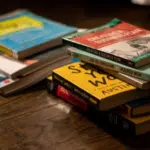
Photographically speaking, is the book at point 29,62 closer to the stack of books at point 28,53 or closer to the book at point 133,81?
the stack of books at point 28,53

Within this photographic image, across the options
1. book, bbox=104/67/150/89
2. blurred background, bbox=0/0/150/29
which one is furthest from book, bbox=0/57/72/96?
blurred background, bbox=0/0/150/29

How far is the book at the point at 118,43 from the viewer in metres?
0.91

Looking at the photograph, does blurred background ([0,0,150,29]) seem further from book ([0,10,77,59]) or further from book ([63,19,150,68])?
book ([63,19,150,68])

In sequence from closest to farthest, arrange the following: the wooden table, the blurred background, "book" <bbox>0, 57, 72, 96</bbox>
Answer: the wooden table
"book" <bbox>0, 57, 72, 96</bbox>
the blurred background

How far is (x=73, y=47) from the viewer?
1027mm

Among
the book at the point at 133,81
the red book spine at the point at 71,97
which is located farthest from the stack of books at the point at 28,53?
the book at the point at 133,81

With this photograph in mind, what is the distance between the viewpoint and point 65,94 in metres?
1.01

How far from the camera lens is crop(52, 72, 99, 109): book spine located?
2.84ft

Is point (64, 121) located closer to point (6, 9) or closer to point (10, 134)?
point (10, 134)

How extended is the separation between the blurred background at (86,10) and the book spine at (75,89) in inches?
22.0

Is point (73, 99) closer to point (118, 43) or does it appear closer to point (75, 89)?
point (75, 89)

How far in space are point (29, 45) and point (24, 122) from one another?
0.25 metres

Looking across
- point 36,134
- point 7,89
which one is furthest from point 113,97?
point 7,89

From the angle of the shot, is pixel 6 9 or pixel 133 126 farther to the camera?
pixel 6 9
